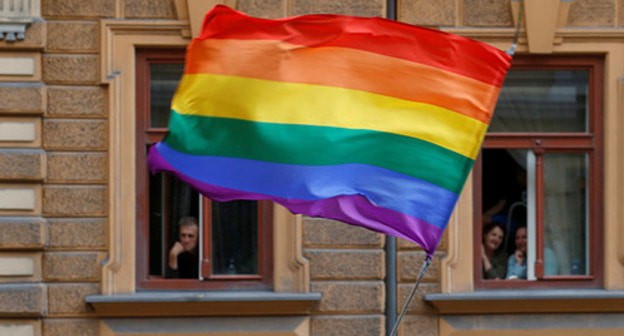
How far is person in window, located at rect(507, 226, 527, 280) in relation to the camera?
12.2 m

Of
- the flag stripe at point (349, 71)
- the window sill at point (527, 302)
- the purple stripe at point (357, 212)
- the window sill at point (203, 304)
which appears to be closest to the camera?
the purple stripe at point (357, 212)

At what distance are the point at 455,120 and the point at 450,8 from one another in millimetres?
3928

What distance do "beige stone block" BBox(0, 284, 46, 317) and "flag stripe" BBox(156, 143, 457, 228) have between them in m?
3.98

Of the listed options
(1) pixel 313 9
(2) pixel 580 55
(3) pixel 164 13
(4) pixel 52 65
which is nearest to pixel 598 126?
(2) pixel 580 55

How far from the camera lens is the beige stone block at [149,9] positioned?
39.0 ft

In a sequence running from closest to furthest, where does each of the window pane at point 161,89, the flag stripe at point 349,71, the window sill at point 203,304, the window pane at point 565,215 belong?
the flag stripe at point 349,71 < the window sill at point 203,304 < the window pane at point 161,89 < the window pane at point 565,215

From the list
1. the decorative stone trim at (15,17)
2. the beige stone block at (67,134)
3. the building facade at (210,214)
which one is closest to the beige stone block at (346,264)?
the building facade at (210,214)

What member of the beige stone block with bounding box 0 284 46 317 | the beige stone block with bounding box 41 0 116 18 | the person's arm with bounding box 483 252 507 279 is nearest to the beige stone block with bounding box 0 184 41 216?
the beige stone block with bounding box 0 284 46 317

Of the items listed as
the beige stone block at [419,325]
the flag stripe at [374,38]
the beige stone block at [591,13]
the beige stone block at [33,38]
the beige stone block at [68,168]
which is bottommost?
the beige stone block at [419,325]

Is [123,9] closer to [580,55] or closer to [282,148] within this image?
[580,55]

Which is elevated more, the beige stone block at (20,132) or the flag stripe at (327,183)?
the beige stone block at (20,132)

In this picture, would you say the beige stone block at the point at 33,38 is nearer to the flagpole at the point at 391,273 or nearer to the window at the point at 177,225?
the window at the point at 177,225

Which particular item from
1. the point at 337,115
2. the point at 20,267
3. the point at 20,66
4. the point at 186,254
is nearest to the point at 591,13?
the point at 186,254

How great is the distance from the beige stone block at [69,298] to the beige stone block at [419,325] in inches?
88.4
